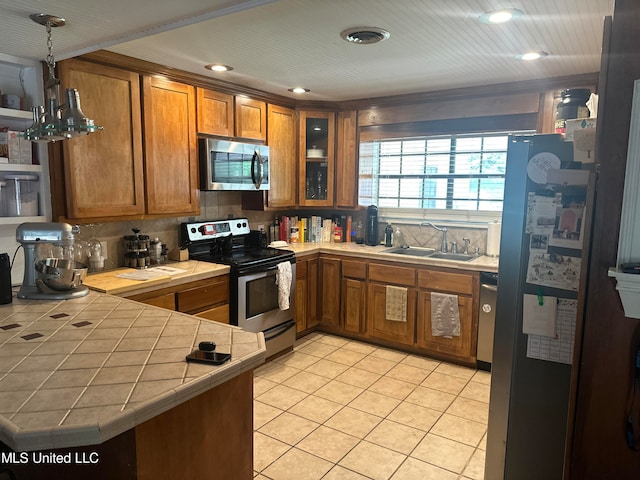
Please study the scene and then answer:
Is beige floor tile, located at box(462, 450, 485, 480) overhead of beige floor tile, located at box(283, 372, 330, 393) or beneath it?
beneath

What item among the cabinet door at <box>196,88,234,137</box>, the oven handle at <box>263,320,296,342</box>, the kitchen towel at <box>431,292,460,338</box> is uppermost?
the cabinet door at <box>196,88,234,137</box>

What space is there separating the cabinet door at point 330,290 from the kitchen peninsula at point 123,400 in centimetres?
240

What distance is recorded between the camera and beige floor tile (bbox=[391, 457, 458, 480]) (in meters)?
2.30

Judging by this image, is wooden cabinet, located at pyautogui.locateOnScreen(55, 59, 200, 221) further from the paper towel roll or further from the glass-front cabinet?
the paper towel roll

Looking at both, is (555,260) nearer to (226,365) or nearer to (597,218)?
(597,218)

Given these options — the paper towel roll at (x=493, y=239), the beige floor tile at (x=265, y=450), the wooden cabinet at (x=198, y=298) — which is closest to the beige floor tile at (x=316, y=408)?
the beige floor tile at (x=265, y=450)

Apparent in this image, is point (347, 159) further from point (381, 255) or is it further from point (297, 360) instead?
point (297, 360)

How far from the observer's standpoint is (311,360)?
3807mm

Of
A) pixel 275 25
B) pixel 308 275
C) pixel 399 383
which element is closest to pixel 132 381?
pixel 275 25

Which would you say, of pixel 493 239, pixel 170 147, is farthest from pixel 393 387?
pixel 170 147

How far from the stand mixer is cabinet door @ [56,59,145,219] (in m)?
0.47

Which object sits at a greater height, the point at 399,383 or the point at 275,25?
the point at 275,25

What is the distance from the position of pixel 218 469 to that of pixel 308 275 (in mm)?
2735

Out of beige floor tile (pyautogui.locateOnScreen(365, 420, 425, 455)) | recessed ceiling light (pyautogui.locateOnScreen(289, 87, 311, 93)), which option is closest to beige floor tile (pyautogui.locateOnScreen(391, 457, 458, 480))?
beige floor tile (pyautogui.locateOnScreen(365, 420, 425, 455))
